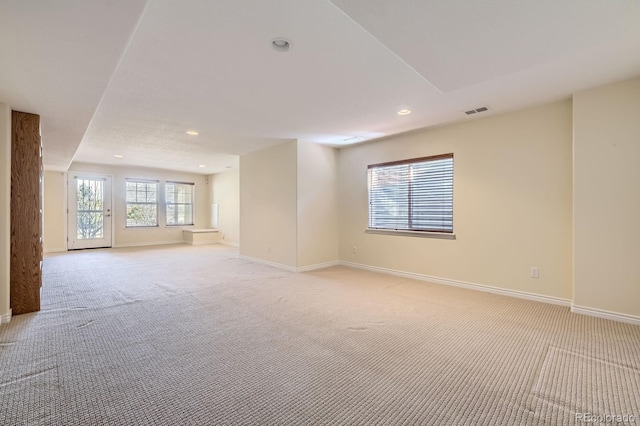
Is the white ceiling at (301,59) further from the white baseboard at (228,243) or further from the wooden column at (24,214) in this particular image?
the white baseboard at (228,243)

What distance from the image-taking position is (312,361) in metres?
2.14

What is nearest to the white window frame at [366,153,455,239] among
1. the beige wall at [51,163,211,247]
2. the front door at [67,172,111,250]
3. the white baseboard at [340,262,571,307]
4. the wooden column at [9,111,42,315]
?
the white baseboard at [340,262,571,307]

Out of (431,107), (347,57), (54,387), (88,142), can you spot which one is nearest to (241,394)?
(54,387)

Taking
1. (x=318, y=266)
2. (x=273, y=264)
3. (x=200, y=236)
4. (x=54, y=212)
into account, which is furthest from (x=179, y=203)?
(x=318, y=266)

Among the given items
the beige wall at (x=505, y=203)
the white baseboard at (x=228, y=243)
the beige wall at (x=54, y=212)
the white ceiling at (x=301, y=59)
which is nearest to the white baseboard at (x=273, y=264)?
the beige wall at (x=505, y=203)

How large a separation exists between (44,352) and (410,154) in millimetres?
4976

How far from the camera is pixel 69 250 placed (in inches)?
308

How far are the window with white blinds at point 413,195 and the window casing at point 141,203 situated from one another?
7.54 m

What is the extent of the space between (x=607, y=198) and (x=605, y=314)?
121 centimetres

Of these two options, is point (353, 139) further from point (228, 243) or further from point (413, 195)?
point (228, 243)

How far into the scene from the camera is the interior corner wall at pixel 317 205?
17.5 feet

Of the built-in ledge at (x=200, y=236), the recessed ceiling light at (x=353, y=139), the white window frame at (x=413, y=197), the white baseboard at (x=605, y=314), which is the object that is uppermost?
the recessed ceiling light at (x=353, y=139)

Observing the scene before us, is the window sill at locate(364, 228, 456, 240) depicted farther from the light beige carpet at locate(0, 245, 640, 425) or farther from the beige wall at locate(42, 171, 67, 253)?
the beige wall at locate(42, 171, 67, 253)

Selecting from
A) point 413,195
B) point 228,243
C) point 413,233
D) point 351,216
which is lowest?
point 228,243
